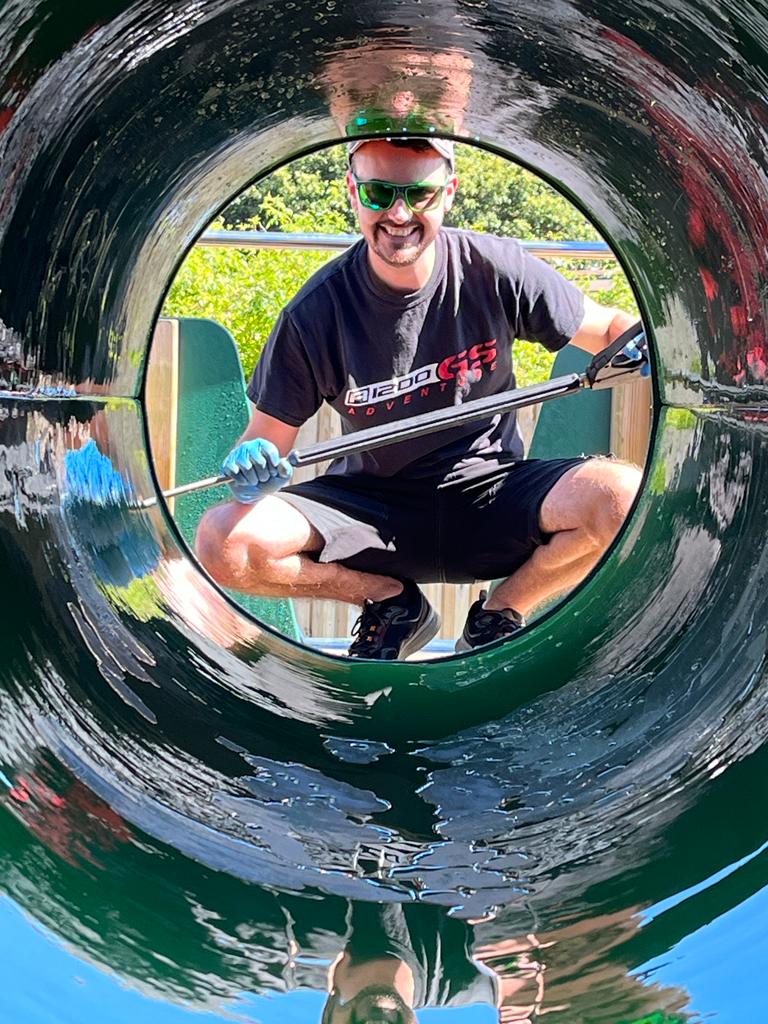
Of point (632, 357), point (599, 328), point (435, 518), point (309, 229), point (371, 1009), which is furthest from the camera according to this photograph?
point (309, 229)

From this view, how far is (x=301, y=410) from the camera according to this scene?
2.73 meters

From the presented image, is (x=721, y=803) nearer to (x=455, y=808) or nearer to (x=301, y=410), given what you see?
(x=455, y=808)

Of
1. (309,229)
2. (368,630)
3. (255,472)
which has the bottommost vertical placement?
(368,630)

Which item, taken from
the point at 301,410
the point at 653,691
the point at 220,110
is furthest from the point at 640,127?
the point at 301,410

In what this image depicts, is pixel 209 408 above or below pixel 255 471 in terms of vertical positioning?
above

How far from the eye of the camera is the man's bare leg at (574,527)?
239cm

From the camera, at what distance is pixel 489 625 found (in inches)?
104

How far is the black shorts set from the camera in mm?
2564

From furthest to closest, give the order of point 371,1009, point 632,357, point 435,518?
point 435,518 → point 632,357 → point 371,1009

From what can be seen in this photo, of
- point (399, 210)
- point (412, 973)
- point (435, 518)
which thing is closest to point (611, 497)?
point (435, 518)

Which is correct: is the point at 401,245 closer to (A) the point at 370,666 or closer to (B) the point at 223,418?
(A) the point at 370,666

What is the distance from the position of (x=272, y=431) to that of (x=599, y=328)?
2.58 feet

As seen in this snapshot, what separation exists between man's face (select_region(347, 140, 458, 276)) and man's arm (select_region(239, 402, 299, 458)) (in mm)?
450

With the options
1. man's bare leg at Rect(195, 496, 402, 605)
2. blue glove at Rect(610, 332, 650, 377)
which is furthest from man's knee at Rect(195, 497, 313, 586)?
blue glove at Rect(610, 332, 650, 377)
